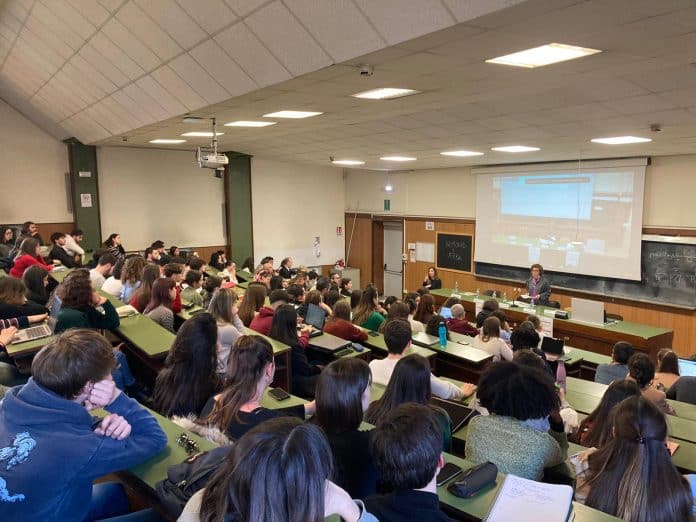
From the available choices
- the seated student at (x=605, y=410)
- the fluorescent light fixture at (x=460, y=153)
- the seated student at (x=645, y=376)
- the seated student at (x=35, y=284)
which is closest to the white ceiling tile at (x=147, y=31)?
the seated student at (x=35, y=284)

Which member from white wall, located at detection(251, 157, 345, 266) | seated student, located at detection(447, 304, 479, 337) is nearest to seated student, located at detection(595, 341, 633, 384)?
seated student, located at detection(447, 304, 479, 337)

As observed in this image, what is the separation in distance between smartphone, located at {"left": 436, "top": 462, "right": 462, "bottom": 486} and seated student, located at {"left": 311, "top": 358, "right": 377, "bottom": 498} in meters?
0.26

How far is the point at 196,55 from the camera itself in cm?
366

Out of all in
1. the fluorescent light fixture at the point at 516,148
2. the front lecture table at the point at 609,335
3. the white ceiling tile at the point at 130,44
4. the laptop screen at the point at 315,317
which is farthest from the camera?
the fluorescent light fixture at the point at 516,148

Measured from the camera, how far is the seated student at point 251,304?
509 cm

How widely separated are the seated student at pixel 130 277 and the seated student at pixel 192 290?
1.85 ft

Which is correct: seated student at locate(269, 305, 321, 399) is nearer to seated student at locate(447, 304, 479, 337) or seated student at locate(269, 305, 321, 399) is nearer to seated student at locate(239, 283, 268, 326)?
seated student at locate(239, 283, 268, 326)

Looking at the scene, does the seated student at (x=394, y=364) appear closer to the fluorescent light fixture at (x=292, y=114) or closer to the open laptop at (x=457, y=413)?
the open laptop at (x=457, y=413)

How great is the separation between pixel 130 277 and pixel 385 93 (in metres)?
3.41

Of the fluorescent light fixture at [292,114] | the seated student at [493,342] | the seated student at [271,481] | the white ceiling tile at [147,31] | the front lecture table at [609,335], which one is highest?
the white ceiling tile at [147,31]

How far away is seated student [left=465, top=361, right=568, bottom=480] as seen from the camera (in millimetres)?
2254

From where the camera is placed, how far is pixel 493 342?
182 inches

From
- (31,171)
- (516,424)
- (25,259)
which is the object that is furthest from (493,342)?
(31,171)

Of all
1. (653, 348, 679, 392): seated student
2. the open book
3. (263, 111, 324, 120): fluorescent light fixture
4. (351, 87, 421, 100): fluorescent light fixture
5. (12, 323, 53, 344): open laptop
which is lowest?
(653, 348, 679, 392): seated student
